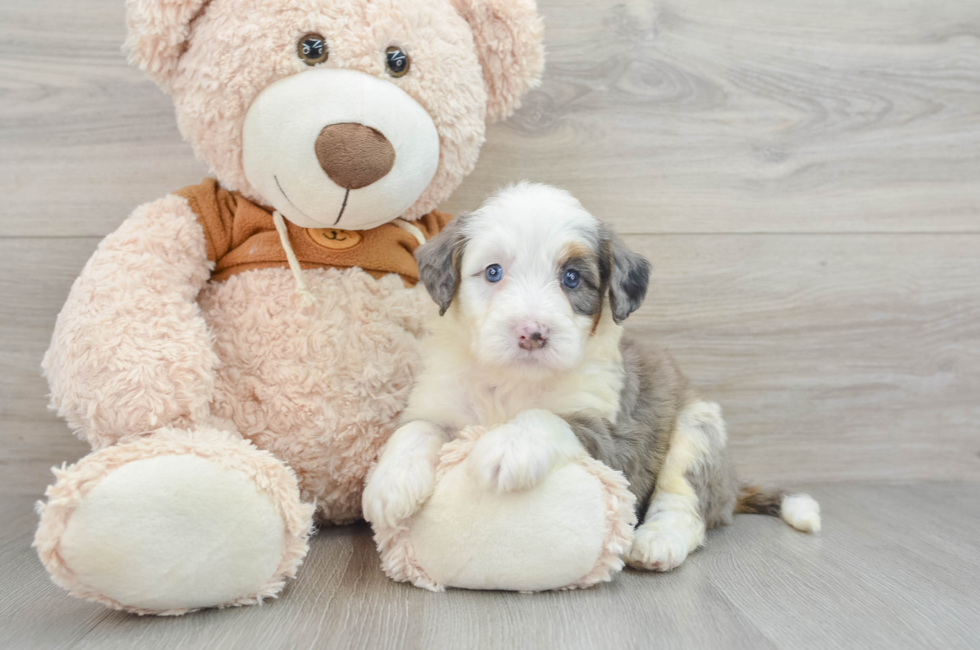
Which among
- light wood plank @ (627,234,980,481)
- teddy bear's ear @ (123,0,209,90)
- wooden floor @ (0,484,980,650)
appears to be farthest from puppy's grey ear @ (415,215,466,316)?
light wood plank @ (627,234,980,481)

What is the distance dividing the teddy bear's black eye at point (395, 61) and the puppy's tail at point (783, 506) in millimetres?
1617

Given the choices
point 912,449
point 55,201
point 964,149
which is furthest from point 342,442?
point 964,149

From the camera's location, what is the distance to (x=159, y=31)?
1.79m

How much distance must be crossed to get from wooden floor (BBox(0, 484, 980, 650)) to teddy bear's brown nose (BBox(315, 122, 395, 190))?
93 cm

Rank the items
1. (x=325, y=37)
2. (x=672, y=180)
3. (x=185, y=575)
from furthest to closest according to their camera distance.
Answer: (x=672, y=180), (x=325, y=37), (x=185, y=575)

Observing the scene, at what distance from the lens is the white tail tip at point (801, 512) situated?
7.06 ft

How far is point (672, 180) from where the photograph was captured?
261 centimetres

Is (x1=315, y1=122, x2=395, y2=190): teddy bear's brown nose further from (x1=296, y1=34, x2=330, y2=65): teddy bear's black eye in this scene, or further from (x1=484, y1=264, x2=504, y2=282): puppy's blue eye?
(x1=484, y1=264, x2=504, y2=282): puppy's blue eye

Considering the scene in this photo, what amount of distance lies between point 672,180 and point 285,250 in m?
1.39

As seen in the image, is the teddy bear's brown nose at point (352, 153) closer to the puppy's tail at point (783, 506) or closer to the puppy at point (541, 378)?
the puppy at point (541, 378)

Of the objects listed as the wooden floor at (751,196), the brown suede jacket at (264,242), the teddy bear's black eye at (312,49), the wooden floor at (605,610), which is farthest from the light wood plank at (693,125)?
the wooden floor at (605,610)

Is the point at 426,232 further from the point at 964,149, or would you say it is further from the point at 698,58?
the point at 964,149

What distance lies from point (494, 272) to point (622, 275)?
0.31m

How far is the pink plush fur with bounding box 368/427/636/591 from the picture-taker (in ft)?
5.23
